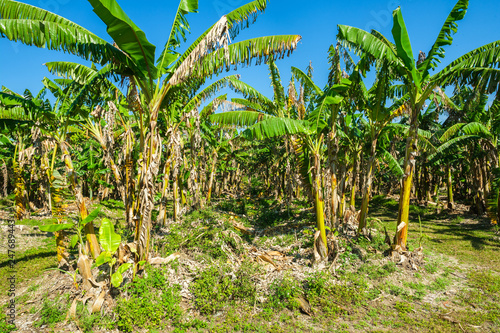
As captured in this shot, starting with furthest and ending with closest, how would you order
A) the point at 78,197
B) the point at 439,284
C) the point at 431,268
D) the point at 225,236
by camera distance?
the point at 225,236, the point at 431,268, the point at 439,284, the point at 78,197

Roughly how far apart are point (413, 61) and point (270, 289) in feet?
22.0

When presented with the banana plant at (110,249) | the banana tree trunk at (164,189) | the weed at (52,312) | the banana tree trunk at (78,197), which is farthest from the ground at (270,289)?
the banana tree trunk at (78,197)

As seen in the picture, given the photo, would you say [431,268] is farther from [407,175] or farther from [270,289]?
[270,289]

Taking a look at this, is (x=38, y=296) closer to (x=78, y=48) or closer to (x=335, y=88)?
(x=78, y=48)

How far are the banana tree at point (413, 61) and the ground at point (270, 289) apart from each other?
161 centimetres

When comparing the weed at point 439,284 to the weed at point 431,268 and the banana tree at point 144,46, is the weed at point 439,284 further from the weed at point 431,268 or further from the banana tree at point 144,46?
the banana tree at point 144,46

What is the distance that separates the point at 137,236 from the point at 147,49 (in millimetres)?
4034

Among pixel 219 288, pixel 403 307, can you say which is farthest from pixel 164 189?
pixel 403 307

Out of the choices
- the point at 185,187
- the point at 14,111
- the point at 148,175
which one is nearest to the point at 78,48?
the point at 148,175

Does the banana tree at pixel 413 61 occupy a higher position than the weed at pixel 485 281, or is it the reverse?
the banana tree at pixel 413 61

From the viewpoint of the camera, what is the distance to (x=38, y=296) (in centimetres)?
579

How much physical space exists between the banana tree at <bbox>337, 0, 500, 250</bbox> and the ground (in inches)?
63.6

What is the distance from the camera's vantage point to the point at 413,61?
6613 millimetres

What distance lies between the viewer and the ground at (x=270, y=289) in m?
5.11
